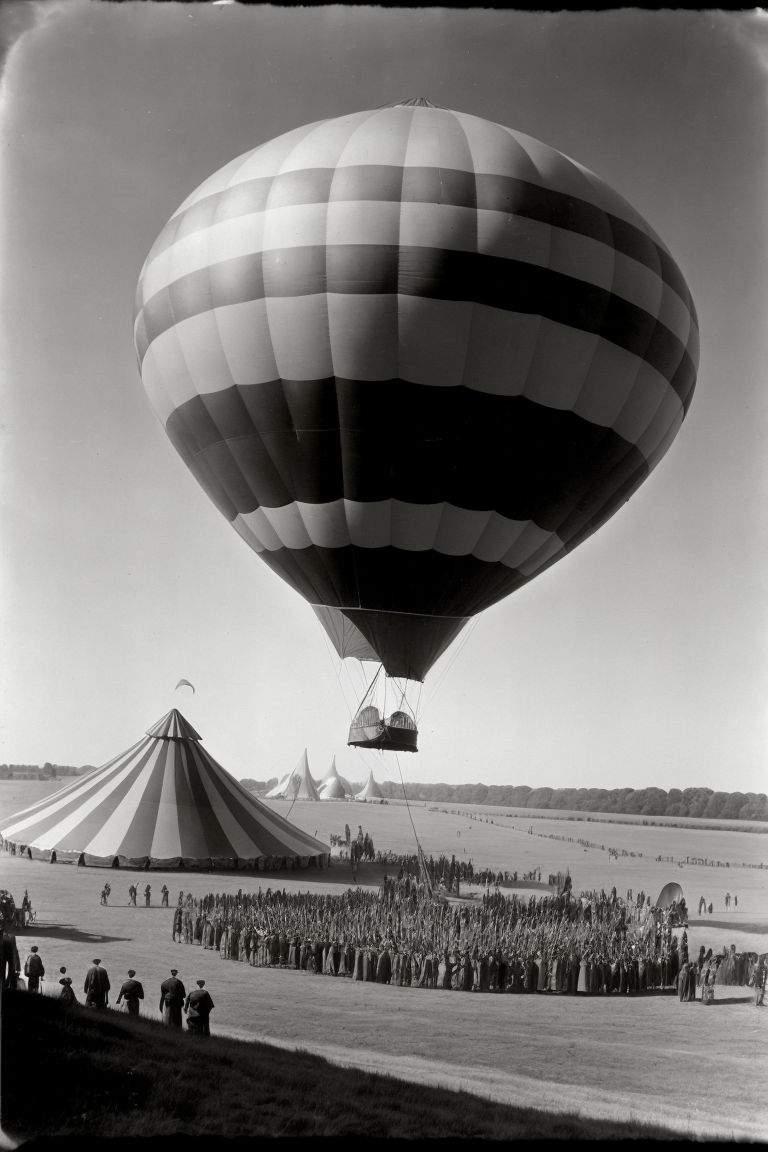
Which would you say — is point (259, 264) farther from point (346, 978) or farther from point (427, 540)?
point (346, 978)

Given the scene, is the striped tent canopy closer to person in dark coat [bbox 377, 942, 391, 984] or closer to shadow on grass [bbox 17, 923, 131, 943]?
shadow on grass [bbox 17, 923, 131, 943]

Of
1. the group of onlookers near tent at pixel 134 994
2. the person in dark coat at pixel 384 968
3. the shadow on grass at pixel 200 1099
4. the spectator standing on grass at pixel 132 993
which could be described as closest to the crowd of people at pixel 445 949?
the person in dark coat at pixel 384 968

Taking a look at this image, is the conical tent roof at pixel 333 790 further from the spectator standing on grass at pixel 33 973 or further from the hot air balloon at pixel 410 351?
the spectator standing on grass at pixel 33 973

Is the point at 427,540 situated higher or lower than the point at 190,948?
higher

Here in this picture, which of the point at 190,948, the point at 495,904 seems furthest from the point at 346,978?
the point at 495,904

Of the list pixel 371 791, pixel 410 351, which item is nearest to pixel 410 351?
pixel 410 351

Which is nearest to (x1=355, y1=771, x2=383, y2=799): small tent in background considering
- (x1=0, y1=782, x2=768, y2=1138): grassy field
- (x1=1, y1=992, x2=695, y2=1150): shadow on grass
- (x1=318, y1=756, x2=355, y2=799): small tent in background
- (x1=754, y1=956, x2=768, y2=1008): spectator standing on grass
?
(x1=318, y1=756, x2=355, y2=799): small tent in background
